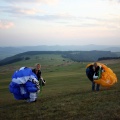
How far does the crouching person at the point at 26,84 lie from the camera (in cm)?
1370

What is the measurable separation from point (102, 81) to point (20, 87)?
265 inches

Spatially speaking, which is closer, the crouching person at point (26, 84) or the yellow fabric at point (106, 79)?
the crouching person at point (26, 84)

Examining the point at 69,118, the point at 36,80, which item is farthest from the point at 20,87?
the point at 69,118

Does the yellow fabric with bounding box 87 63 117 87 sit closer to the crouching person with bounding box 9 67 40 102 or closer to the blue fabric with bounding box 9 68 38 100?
the crouching person with bounding box 9 67 40 102

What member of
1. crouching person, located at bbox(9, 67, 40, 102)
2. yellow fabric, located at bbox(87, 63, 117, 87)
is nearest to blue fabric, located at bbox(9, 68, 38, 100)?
crouching person, located at bbox(9, 67, 40, 102)

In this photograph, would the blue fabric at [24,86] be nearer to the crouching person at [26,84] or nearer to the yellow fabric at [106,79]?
the crouching person at [26,84]

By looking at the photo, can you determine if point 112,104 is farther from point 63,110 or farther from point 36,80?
point 36,80

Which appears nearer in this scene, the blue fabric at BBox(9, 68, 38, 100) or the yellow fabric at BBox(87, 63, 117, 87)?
the blue fabric at BBox(9, 68, 38, 100)

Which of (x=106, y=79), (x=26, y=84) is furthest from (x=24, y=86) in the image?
(x=106, y=79)

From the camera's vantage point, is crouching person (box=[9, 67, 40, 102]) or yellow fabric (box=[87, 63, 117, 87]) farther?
yellow fabric (box=[87, 63, 117, 87])

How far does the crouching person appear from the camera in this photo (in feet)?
44.9

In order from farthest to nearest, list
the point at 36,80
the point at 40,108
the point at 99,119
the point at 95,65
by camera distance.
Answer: the point at 95,65, the point at 36,80, the point at 40,108, the point at 99,119

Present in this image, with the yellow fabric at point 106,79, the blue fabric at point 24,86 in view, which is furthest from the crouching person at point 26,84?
the yellow fabric at point 106,79

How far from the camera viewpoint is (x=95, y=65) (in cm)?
1794
